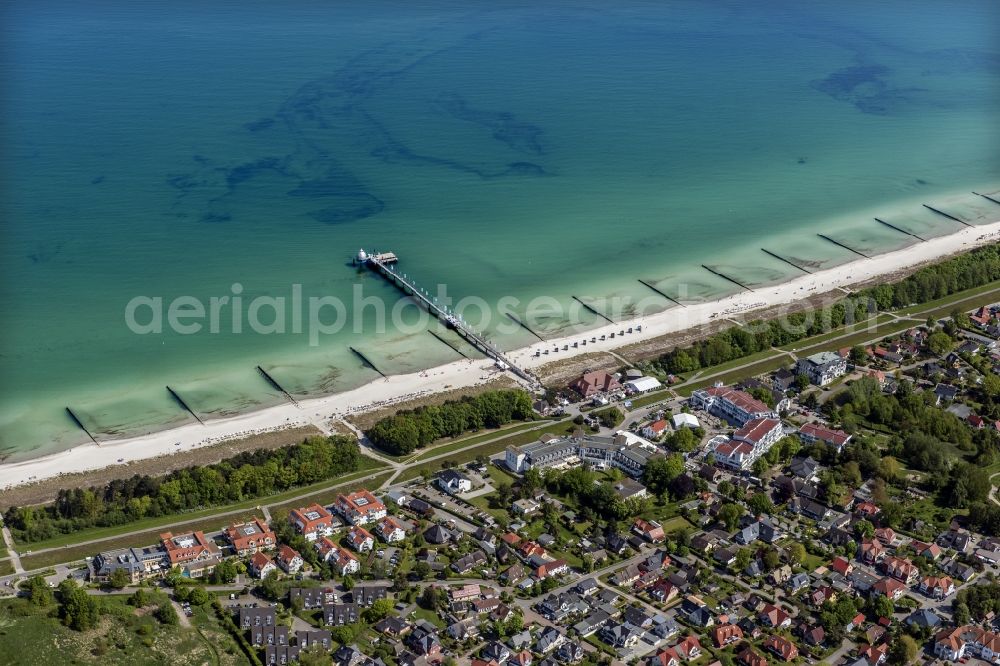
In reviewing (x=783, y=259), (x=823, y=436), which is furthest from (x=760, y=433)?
(x=783, y=259)

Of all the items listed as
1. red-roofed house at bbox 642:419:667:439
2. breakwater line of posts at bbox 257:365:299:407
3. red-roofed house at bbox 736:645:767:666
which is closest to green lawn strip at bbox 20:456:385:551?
breakwater line of posts at bbox 257:365:299:407

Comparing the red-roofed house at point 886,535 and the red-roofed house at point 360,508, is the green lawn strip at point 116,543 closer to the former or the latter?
the red-roofed house at point 360,508

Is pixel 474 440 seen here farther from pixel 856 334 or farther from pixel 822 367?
pixel 856 334

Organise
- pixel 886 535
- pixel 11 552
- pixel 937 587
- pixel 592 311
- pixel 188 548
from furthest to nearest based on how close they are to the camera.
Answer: pixel 592 311, pixel 886 535, pixel 11 552, pixel 188 548, pixel 937 587

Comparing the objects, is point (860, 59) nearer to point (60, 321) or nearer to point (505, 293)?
point (505, 293)

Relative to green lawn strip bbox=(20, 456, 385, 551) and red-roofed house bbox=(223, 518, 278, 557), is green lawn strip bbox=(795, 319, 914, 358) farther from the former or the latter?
red-roofed house bbox=(223, 518, 278, 557)

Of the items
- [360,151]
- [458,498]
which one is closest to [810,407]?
[458,498]

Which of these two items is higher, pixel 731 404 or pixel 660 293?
pixel 660 293
